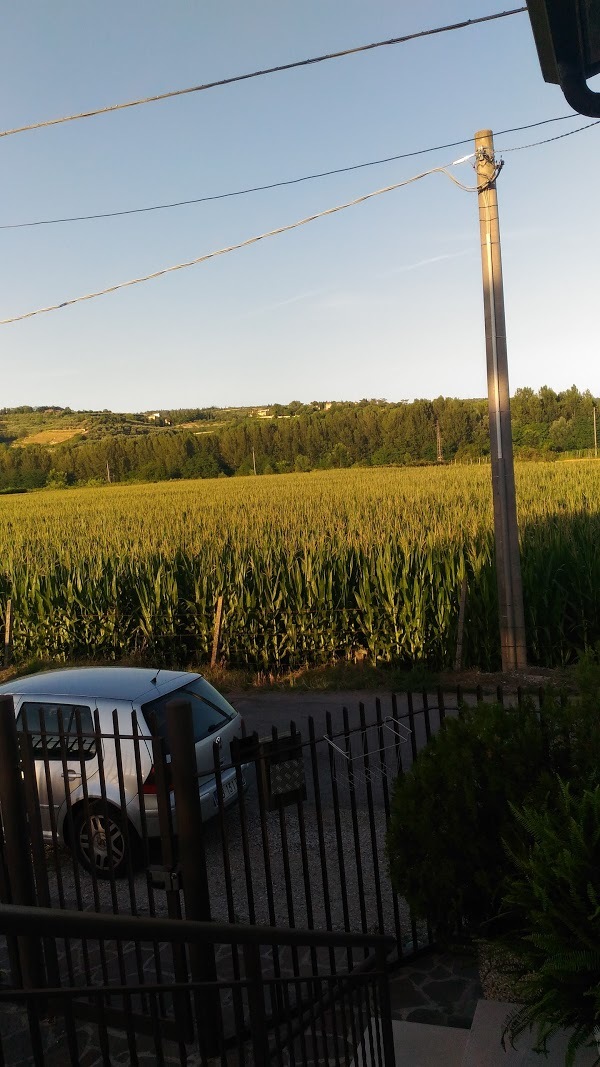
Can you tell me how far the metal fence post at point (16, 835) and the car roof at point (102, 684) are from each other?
2542mm

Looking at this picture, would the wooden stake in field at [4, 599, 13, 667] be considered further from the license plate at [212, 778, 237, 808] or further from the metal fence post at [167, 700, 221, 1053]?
the metal fence post at [167, 700, 221, 1053]

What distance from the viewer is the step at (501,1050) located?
3818 millimetres

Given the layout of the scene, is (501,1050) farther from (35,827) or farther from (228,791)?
(228,791)

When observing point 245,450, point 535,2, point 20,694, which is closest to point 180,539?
point 20,694

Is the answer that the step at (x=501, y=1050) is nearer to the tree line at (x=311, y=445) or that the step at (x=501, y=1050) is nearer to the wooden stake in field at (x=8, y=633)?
the wooden stake in field at (x=8, y=633)

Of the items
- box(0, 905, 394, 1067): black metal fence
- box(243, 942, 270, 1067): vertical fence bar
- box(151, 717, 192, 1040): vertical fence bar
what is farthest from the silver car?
box(243, 942, 270, 1067): vertical fence bar

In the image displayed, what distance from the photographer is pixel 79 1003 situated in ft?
15.1

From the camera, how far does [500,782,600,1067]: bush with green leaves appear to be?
123 inches

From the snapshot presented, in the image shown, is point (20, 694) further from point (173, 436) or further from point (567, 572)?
point (173, 436)

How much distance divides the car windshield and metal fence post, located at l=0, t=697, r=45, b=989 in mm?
2482

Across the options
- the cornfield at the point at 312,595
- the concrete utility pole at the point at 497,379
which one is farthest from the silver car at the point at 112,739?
the cornfield at the point at 312,595

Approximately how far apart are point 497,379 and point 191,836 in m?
9.43

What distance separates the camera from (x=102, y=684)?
24.6ft

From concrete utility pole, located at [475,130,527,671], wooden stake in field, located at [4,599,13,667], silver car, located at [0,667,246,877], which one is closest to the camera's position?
silver car, located at [0,667,246,877]
